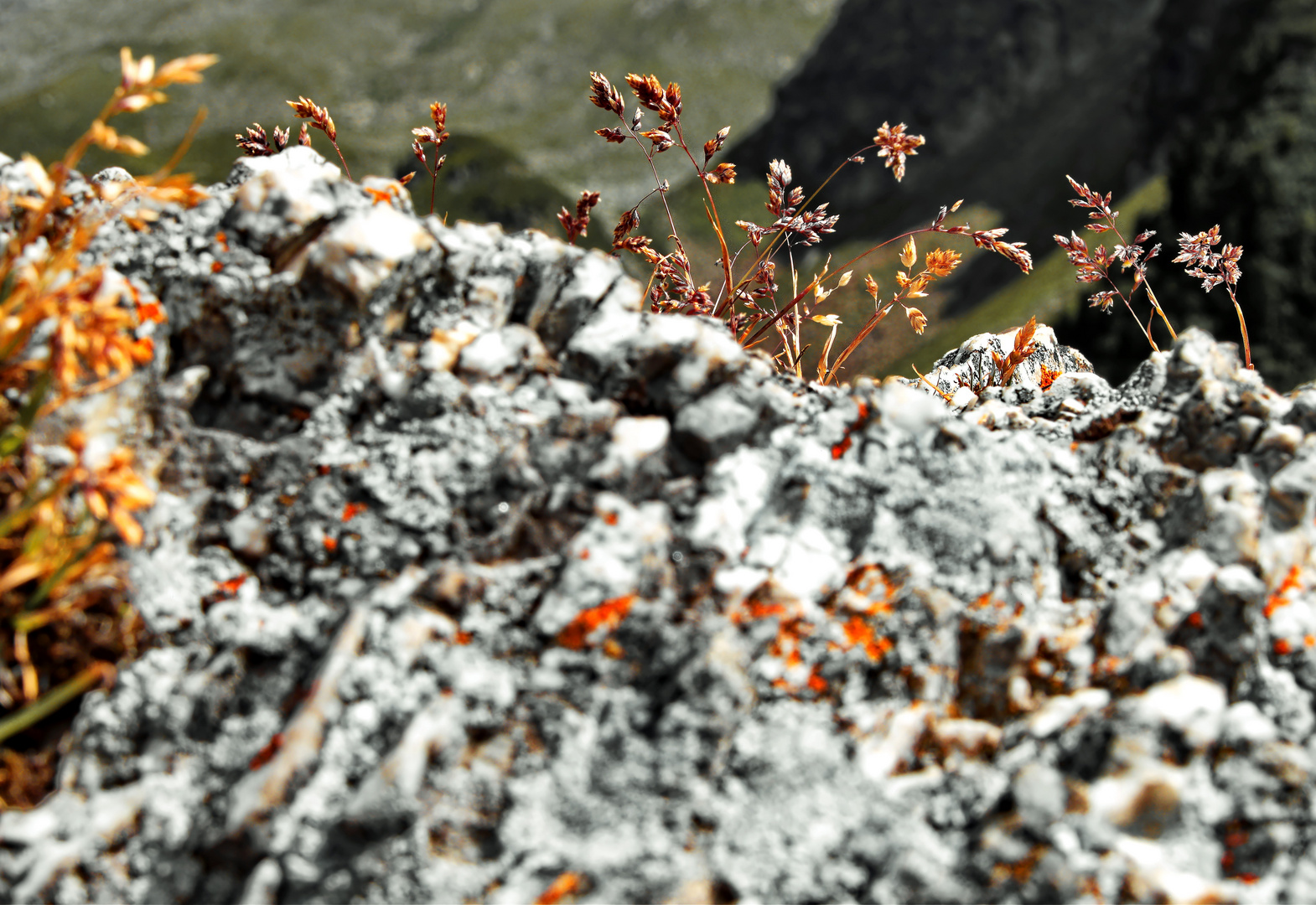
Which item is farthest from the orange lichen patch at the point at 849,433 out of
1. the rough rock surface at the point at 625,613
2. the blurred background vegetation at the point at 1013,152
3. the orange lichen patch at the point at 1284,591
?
the blurred background vegetation at the point at 1013,152

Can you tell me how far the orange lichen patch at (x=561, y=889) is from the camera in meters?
2.50

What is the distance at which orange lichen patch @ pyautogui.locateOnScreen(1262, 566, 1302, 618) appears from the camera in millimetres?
3127

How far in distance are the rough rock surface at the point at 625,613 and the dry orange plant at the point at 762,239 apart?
852 millimetres

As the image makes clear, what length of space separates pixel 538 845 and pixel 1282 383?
52.3 metres

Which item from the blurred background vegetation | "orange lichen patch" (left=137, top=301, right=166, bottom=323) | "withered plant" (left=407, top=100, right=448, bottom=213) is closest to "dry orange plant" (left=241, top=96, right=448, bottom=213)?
"withered plant" (left=407, top=100, right=448, bottom=213)

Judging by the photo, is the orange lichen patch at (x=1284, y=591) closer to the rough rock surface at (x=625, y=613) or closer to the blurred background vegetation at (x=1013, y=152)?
the rough rock surface at (x=625, y=613)

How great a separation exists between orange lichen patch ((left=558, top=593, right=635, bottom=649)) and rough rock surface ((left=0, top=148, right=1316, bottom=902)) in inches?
0.5

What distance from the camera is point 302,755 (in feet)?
8.56

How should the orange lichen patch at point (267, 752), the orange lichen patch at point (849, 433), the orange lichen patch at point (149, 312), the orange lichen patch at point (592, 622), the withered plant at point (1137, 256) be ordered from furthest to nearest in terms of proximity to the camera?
the withered plant at point (1137, 256) → the orange lichen patch at point (849, 433) → the orange lichen patch at point (149, 312) → the orange lichen patch at point (592, 622) → the orange lichen patch at point (267, 752)

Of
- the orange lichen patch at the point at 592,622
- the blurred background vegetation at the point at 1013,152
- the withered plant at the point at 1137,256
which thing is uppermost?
the blurred background vegetation at the point at 1013,152

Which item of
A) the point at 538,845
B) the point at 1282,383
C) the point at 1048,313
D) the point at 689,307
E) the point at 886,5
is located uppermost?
the point at 886,5

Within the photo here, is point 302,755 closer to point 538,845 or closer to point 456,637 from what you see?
point 456,637

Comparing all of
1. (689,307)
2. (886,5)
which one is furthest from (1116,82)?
(689,307)

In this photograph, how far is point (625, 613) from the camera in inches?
115
